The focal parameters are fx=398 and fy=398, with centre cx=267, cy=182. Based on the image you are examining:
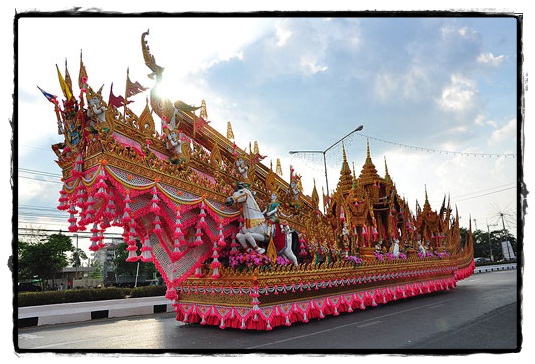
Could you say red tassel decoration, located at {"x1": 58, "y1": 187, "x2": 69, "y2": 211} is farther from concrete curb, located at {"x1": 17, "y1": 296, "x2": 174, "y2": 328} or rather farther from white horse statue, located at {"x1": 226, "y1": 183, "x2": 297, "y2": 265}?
concrete curb, located at {"x1": 17, "y1": 296, "x2": 174, "y2": 328}

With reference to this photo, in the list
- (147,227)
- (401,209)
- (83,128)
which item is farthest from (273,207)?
(401,209)

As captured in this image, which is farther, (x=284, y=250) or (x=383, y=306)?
(x=383, y=306)

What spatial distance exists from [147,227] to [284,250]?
280 centimetres

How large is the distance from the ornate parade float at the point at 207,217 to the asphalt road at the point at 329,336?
1.68 feet

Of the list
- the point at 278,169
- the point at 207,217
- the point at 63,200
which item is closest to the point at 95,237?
the point at 63,200

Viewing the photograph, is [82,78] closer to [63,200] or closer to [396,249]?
[63,200]

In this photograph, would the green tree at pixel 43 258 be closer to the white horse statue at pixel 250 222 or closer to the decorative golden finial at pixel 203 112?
the decorative golden finial at pixel 203 112

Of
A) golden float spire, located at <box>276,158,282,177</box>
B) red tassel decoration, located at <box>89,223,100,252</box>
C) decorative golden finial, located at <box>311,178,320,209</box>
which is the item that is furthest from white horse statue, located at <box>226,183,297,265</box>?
red tassel decoration, located at <box>89,223,100,252</box>

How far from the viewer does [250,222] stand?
7.53 meters

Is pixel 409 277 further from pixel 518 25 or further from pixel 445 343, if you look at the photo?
pixel 518 25

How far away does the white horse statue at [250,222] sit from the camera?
7.43 meters

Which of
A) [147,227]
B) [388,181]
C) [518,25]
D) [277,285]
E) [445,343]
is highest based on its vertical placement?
[518,25]

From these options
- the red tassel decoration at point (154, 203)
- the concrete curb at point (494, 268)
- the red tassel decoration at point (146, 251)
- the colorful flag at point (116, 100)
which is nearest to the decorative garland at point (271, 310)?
the red tassel decoration at point (146, 251)

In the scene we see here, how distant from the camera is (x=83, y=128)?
229 inches
